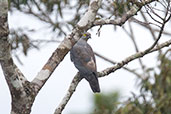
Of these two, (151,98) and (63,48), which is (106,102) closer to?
(151,98)

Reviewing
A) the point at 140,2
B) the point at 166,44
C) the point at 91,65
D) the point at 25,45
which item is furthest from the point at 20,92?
the point at 25,45

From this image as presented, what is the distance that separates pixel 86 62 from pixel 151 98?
7.20 ft

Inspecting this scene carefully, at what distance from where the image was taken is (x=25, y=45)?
7.20 m

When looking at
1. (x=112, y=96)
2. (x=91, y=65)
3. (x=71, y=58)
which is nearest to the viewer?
(x=91, y=65)

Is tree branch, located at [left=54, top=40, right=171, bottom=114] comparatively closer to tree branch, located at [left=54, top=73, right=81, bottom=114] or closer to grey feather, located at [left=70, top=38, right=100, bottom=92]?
tree branch, located at [left=54, top=73, right=81, bottom=114]

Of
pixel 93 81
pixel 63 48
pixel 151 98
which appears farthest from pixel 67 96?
pixel 151 98

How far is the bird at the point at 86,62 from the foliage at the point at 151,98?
59.9 inches

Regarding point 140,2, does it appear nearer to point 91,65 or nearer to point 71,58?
point 91,65

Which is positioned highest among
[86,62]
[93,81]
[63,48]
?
[86,62]

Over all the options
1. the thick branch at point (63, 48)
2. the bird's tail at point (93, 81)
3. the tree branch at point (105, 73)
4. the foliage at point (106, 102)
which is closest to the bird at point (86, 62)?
the bird's tail at point (93, 81)

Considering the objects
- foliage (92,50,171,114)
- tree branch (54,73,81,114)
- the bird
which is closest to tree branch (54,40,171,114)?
tree branch (54,73,81,114)

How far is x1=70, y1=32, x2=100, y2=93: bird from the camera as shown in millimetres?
5332

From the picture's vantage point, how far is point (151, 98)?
25.2 ft

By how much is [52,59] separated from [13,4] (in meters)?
4.54
